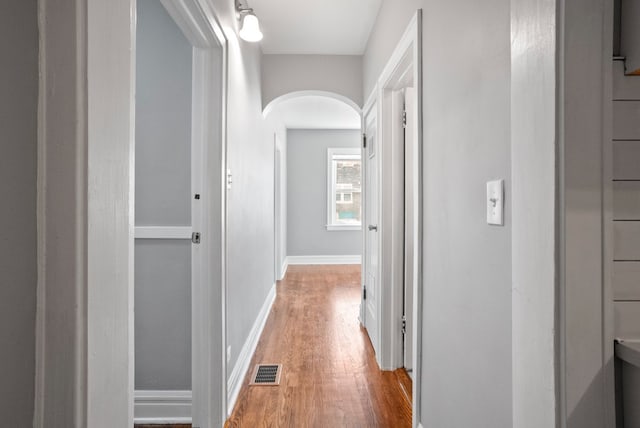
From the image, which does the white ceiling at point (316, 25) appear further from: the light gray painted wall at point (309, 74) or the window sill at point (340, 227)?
the window sill at point (340, 227)

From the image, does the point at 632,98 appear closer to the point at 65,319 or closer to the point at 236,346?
the point at 65,319

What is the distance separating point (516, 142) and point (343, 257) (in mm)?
6417

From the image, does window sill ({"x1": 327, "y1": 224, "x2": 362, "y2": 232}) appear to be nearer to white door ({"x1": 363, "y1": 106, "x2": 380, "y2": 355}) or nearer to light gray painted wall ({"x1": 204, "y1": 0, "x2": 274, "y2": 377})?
light gray painted wall ({"x1": 204, "y1": 0, "x2": 274, "y2": 377})

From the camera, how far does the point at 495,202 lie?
1023 mm

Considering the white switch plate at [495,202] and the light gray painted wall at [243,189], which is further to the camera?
the light gray painted wall at [243,189]

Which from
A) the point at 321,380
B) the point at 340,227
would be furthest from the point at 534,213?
the point at 340,227

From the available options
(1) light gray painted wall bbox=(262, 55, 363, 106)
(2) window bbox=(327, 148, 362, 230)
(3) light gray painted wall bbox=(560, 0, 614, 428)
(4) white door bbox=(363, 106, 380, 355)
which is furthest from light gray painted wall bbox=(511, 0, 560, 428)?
(2) window bbox=(327, 148, 362, 230)

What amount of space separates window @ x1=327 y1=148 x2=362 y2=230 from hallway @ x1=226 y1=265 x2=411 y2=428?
302 centimetres

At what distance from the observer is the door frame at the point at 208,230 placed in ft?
6.11

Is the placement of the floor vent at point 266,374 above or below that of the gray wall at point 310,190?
below

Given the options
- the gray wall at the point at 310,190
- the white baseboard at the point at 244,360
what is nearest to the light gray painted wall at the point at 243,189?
the white baseboard at the point at 244,360

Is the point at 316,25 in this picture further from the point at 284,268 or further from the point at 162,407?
the point at 284,268

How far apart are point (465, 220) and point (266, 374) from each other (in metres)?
1.88

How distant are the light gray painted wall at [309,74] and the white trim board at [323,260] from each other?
4.08 m
